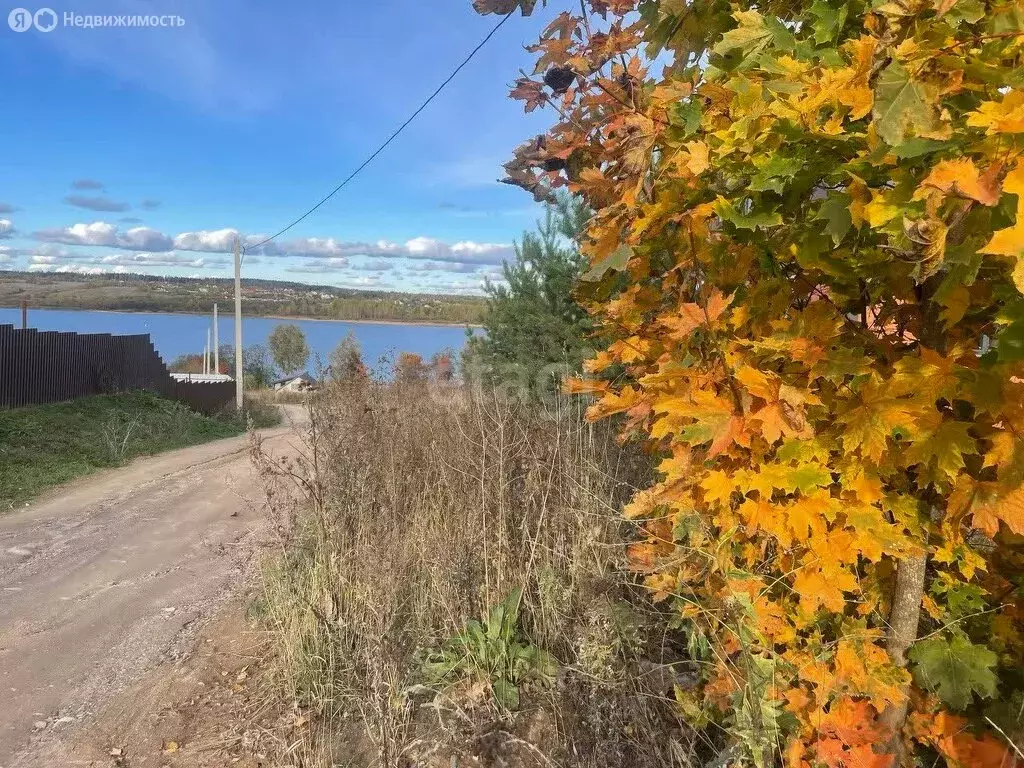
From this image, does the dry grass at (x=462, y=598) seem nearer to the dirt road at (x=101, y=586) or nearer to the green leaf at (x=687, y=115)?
the dirt road at (x=101, y=586)

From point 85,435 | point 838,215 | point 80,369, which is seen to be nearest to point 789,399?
point 838,215

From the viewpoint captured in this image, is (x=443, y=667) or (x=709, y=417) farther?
(x=443, y=667)

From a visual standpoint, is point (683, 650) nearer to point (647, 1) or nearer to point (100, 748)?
point (647, 1)

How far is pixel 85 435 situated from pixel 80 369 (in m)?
5.33

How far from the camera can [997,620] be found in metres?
1.82

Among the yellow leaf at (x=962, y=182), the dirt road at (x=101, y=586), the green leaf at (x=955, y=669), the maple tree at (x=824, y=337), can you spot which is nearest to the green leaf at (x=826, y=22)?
the maple tree at (x=824, y=337)

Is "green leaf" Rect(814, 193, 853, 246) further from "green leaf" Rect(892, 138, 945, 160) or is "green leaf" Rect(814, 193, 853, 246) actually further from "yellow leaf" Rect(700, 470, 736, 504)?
"yellow leaf" Rect(700, 470, 736, 504)

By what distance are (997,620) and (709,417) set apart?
111cm

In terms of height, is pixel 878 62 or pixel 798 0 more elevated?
pixel 798 0

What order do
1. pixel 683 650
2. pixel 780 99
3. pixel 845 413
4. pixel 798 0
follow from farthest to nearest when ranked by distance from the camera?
pixel 683 650
pixel 798 0
pixel 845 413
pixel 780 99

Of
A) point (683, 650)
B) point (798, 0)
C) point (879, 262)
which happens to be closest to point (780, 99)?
point (879, 262)

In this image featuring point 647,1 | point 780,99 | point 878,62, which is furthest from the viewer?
point 647,1

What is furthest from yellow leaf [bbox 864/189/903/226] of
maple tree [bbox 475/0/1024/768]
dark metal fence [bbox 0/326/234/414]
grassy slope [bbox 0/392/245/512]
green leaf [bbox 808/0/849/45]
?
dark metal fence [bbox 0/326/234/414]

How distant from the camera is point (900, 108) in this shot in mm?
1112
